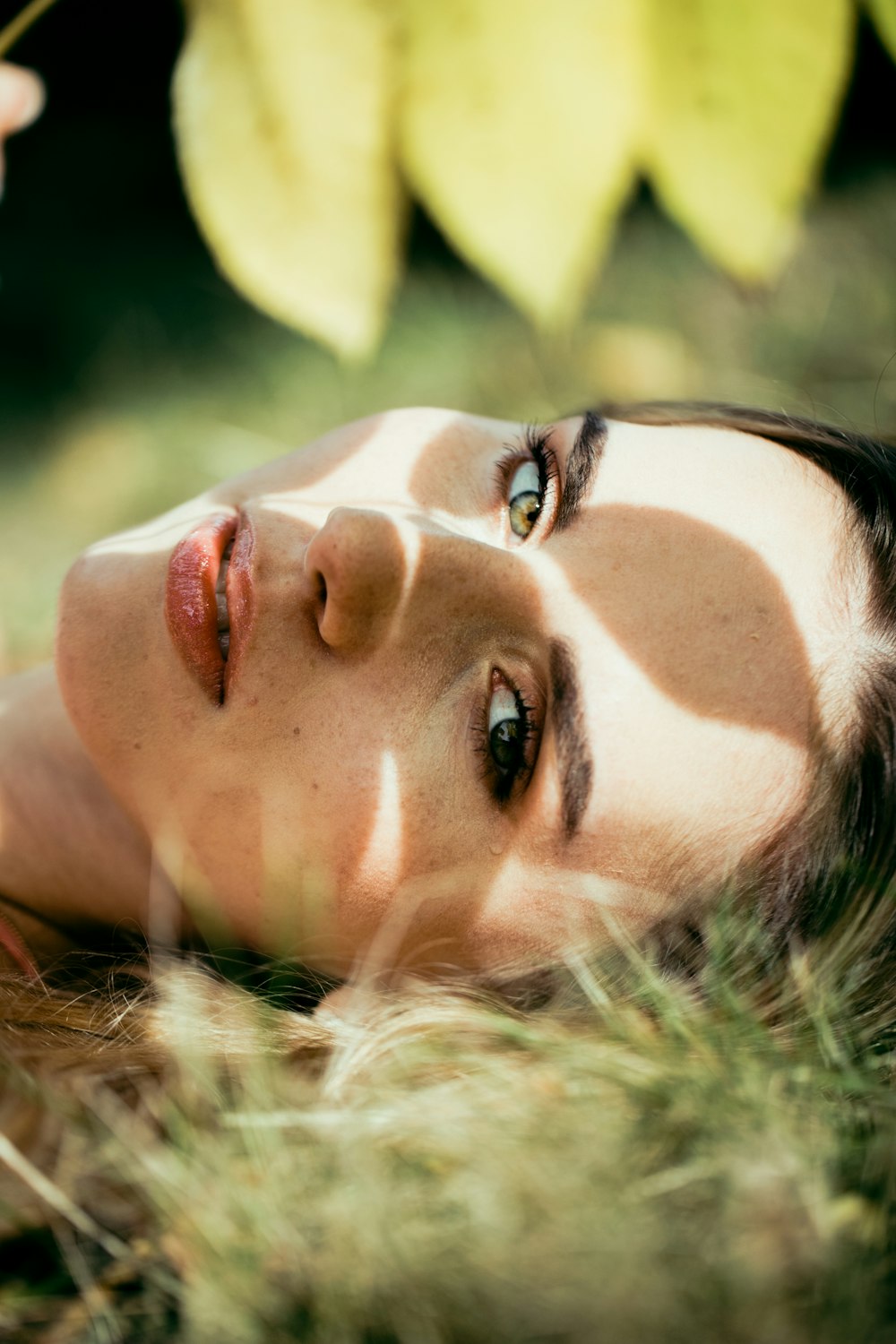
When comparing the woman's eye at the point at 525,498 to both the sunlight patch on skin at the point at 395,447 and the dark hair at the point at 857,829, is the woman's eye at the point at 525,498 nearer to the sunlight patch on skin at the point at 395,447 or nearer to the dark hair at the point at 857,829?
the sunlight patch on skin at the point at 395,447

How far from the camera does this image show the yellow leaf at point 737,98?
131 centimetres

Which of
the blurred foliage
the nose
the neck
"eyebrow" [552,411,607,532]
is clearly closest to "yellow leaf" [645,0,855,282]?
the blurred foliage

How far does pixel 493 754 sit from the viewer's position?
4.12 ft

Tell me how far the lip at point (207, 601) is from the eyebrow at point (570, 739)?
41 cm

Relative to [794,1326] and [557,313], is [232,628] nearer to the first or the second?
[794,1326]

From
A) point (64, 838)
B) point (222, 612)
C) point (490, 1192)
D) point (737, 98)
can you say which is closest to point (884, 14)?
point (737, 98)

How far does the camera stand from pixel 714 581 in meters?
1.25

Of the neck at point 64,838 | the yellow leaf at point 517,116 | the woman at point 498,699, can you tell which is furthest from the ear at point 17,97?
the neck at point 64,838

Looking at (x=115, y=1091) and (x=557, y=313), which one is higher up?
(x=557, y=313)

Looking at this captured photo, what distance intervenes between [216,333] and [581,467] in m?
1.77

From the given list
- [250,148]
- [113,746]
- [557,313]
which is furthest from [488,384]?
[113,746]

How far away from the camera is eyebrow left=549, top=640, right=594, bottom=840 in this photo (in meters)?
1.21

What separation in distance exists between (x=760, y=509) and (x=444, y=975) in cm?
80

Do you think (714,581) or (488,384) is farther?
(488,384)
